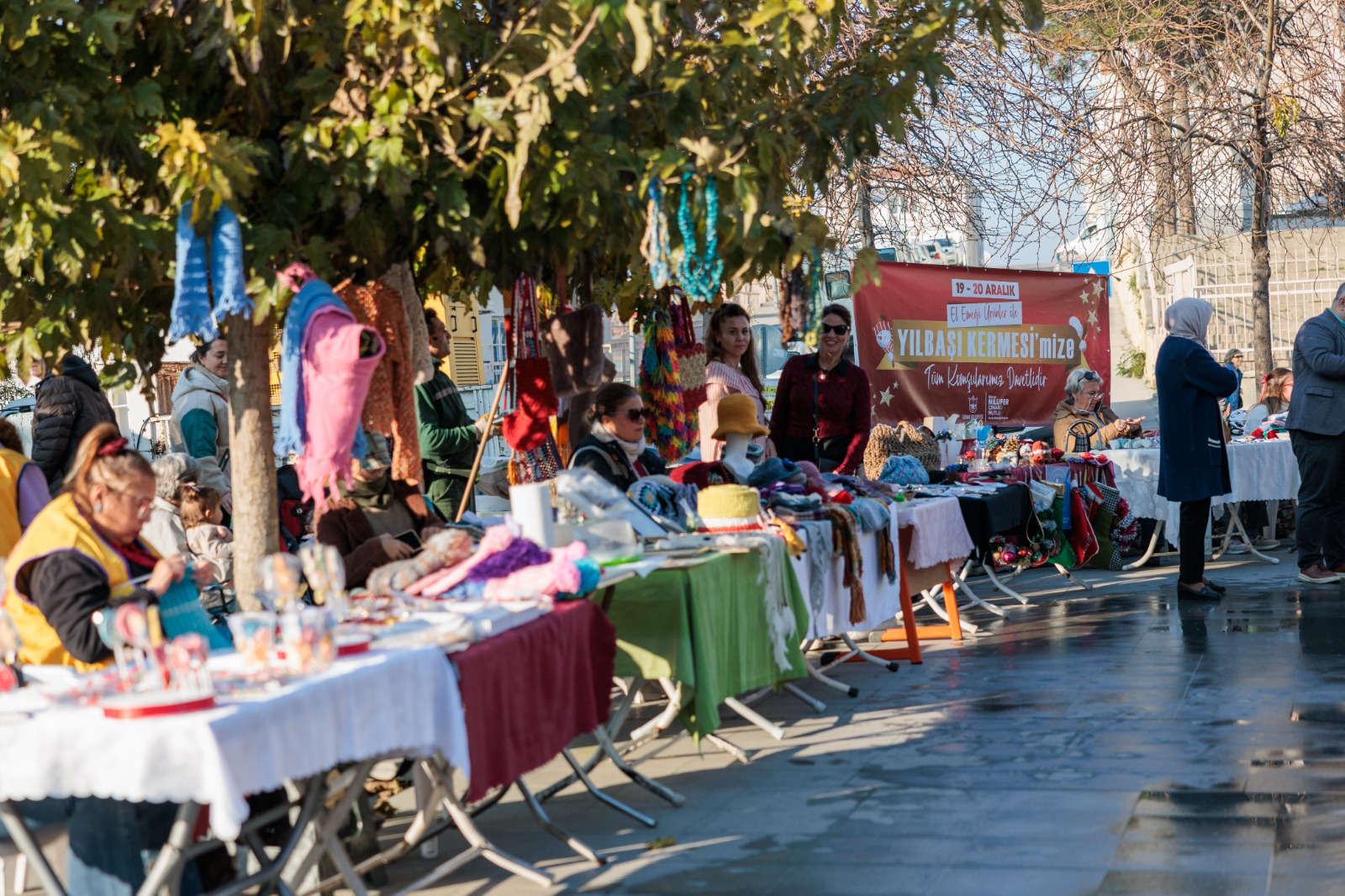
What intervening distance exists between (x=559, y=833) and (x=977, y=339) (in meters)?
9.02

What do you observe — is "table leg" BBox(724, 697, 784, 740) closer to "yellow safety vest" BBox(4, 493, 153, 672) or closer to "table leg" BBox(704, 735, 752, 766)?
"table leg" BBox(704, 735, 752, 766)

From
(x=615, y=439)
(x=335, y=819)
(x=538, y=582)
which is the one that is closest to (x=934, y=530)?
(x=615, y=439)

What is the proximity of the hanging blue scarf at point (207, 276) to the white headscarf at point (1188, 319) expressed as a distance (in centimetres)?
645

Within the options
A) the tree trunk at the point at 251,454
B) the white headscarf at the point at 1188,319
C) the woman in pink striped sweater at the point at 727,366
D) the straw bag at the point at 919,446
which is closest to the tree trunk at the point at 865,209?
the straw bag at the point at 919,446

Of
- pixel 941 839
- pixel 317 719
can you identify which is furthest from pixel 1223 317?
pixel 317 719

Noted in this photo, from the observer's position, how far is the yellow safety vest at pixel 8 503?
5719mm

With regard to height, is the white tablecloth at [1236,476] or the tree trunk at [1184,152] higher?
the tree trunk at [1184,152]

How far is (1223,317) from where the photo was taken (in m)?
21.4

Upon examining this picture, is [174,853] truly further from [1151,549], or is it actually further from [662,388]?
[1151,549]

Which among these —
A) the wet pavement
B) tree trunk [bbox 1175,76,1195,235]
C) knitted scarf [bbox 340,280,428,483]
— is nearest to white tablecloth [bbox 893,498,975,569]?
the wet pavement

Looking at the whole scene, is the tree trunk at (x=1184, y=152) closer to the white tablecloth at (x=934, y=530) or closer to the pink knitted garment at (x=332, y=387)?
the white tablecloth at (x=934, y=530)

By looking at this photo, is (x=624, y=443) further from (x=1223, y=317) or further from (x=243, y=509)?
(x=1223, y=317)

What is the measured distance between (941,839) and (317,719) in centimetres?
224

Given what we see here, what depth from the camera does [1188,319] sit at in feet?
30.9
